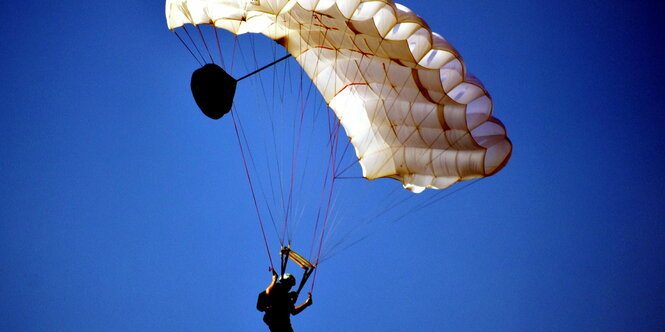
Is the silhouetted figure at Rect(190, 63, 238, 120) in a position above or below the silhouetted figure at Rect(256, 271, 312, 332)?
above

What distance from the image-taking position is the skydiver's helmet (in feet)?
23.8

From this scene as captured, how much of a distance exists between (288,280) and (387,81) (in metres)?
3.85

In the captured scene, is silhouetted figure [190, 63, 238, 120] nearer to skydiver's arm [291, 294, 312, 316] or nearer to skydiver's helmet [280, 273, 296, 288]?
skydiver's helmet [280, 273, 296, 288]

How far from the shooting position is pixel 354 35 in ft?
23.1

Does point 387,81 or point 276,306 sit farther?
point 387,81

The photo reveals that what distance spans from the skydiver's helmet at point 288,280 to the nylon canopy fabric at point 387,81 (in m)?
3.00

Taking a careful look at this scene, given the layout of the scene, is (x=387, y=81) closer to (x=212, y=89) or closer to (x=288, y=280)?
(x=212, y=89)

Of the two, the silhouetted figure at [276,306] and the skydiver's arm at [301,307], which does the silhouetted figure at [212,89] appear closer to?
the silhouetted figure at [276,306]

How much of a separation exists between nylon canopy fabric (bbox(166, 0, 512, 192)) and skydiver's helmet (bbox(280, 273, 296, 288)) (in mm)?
2998

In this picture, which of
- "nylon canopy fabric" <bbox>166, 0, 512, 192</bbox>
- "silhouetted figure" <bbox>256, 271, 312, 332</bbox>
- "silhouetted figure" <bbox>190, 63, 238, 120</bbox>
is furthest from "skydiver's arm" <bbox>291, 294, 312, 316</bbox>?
"silhouetted figure" <bbox>190, 63, 238, 120</bbox>

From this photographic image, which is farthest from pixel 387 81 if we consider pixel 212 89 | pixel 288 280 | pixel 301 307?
pixel 301 307

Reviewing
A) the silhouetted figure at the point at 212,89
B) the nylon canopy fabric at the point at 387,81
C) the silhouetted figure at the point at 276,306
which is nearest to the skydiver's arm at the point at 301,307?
the silhouetted figure at the point at 276,306

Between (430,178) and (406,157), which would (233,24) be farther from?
(430,178)

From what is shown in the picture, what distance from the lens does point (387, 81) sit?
841cm
